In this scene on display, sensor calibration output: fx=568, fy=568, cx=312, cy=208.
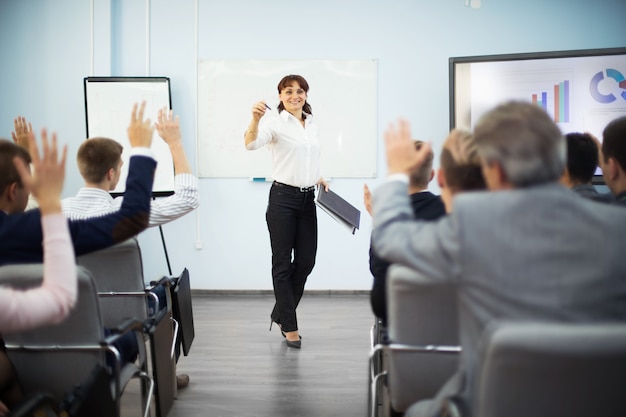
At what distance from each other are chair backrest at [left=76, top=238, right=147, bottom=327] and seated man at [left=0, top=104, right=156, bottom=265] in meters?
0.53

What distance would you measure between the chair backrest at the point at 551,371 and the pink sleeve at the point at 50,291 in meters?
0.87

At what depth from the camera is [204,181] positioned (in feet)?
17.2

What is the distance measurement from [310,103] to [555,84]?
81.4 inches

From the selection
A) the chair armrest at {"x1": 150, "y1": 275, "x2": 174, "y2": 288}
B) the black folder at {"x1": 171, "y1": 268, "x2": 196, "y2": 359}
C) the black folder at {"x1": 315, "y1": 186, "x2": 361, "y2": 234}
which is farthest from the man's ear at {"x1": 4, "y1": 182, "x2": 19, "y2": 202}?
the black folder at {"x1": 315, "y1": 186, "x2": 361, "y2": 234}

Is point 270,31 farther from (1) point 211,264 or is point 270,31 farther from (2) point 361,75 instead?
(1) point 211,264

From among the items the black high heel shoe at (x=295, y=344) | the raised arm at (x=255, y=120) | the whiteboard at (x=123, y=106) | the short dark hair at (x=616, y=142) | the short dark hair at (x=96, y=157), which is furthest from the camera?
the whiteboard at (x=123, y=106)

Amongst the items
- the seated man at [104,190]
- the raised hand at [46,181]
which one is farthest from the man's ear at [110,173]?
the raised hand at [46,181]

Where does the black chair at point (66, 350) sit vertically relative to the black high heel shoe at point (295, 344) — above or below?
above

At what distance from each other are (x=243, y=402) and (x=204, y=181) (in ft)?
9.52

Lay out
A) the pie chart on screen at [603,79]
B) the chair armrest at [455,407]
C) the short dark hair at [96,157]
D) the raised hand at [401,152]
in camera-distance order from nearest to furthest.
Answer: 1. the chair armrest at [455,407]
2. the raised hand at [401,152]
3. the short dark hair at [96,157]
4. the pie chart on screen at [603,79]

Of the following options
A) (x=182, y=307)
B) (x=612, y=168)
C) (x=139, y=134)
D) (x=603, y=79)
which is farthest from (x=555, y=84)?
(x=139, y=134)

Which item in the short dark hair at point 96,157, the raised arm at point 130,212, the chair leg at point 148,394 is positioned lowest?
the chair leg at point 148,394

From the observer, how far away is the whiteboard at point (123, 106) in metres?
4.93

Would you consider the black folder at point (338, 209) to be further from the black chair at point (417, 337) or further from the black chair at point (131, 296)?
the black chair at point (417, 337)
